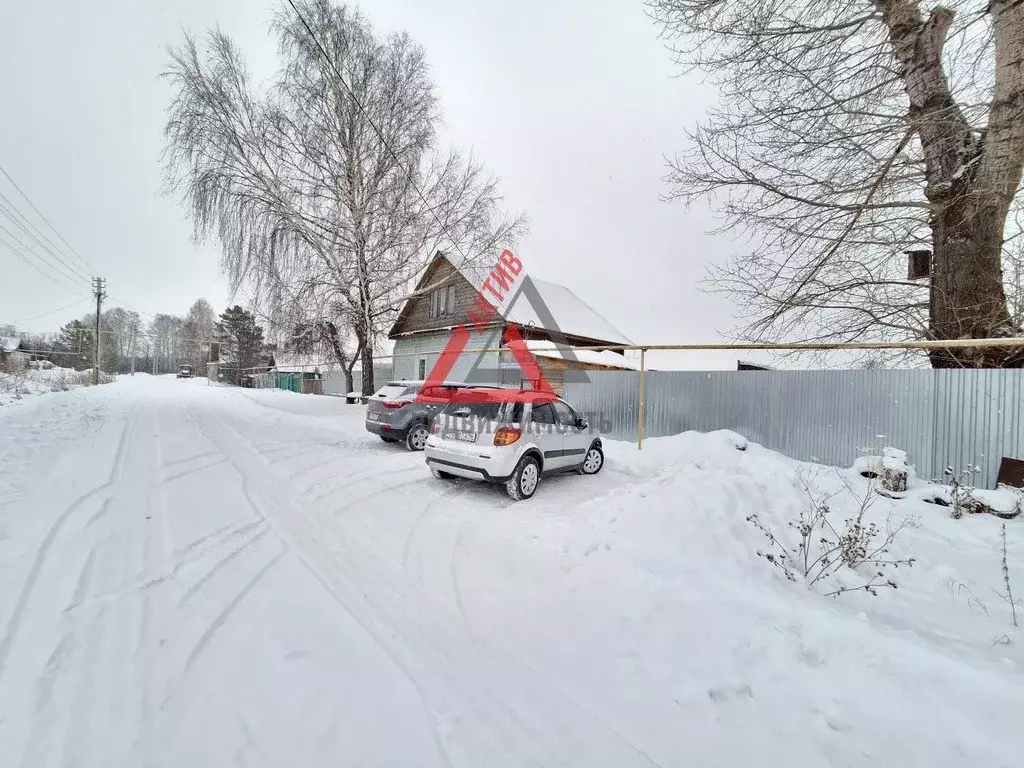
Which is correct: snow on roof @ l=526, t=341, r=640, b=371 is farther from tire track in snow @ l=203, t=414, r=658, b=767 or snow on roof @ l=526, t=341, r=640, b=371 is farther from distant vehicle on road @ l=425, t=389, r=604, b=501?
tire track in snow @ l=203, t=414, r=658, b=767

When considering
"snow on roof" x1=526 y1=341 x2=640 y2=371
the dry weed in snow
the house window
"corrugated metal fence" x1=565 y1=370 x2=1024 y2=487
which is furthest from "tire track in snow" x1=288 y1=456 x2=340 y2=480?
the house window

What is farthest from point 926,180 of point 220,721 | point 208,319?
point 208,319

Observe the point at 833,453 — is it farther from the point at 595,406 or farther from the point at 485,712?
the point at 485,712

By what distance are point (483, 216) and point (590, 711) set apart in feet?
49.8

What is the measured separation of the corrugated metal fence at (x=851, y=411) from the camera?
557 centimetres

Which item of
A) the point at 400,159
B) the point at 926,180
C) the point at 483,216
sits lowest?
the point at 926,180

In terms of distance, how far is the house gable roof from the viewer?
16980mm

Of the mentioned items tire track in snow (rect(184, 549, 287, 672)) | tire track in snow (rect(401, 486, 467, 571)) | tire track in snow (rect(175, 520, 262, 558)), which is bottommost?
tire track in snow (rect(401, 486, 467, 571))

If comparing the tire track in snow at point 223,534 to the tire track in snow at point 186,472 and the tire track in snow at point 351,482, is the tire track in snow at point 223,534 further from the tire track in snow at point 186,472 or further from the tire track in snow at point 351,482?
the tire track in snow at point 186,472

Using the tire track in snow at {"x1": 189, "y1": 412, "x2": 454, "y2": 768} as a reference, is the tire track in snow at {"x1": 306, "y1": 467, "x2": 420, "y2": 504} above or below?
above

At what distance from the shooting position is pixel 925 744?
5.81 feet

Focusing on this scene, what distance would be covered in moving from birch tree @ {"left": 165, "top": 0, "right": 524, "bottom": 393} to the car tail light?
36.0ft

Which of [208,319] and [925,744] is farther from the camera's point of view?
[208,319]

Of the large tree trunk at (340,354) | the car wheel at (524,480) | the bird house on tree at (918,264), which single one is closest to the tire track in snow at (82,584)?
the car wheel at (524,480)
